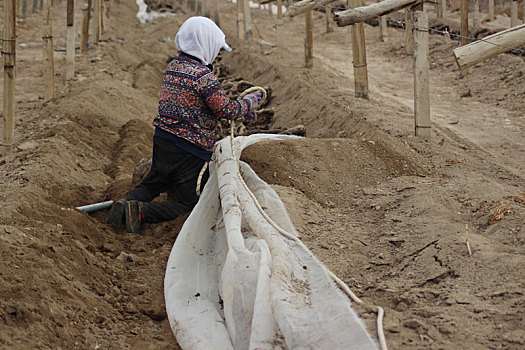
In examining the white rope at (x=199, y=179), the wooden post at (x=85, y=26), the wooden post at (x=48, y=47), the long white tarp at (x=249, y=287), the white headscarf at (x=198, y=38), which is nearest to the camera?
the long white tarp at (x=249, y=287)

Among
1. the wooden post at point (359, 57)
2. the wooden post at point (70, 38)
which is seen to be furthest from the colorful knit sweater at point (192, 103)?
the wooden post at point (70, 38)

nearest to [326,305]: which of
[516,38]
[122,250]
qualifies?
[122,250]

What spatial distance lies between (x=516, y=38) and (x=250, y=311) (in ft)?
9.21

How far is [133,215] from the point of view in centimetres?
398

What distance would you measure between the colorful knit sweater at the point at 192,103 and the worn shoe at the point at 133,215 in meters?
0.59

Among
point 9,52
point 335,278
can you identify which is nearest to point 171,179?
point 335,278

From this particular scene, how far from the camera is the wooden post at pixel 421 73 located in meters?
5.04

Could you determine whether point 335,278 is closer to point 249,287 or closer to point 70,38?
point 249,287

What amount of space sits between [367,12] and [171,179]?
246cm

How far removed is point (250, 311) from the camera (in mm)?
2381

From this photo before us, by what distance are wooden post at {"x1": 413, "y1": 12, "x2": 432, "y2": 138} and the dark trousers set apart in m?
2.25

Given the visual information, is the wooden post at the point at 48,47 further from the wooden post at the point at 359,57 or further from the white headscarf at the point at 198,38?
the white headscarf at the point at 198,38

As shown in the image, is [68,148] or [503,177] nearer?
[503,177]

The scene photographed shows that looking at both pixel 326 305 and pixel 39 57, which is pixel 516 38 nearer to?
pixel 326 305
